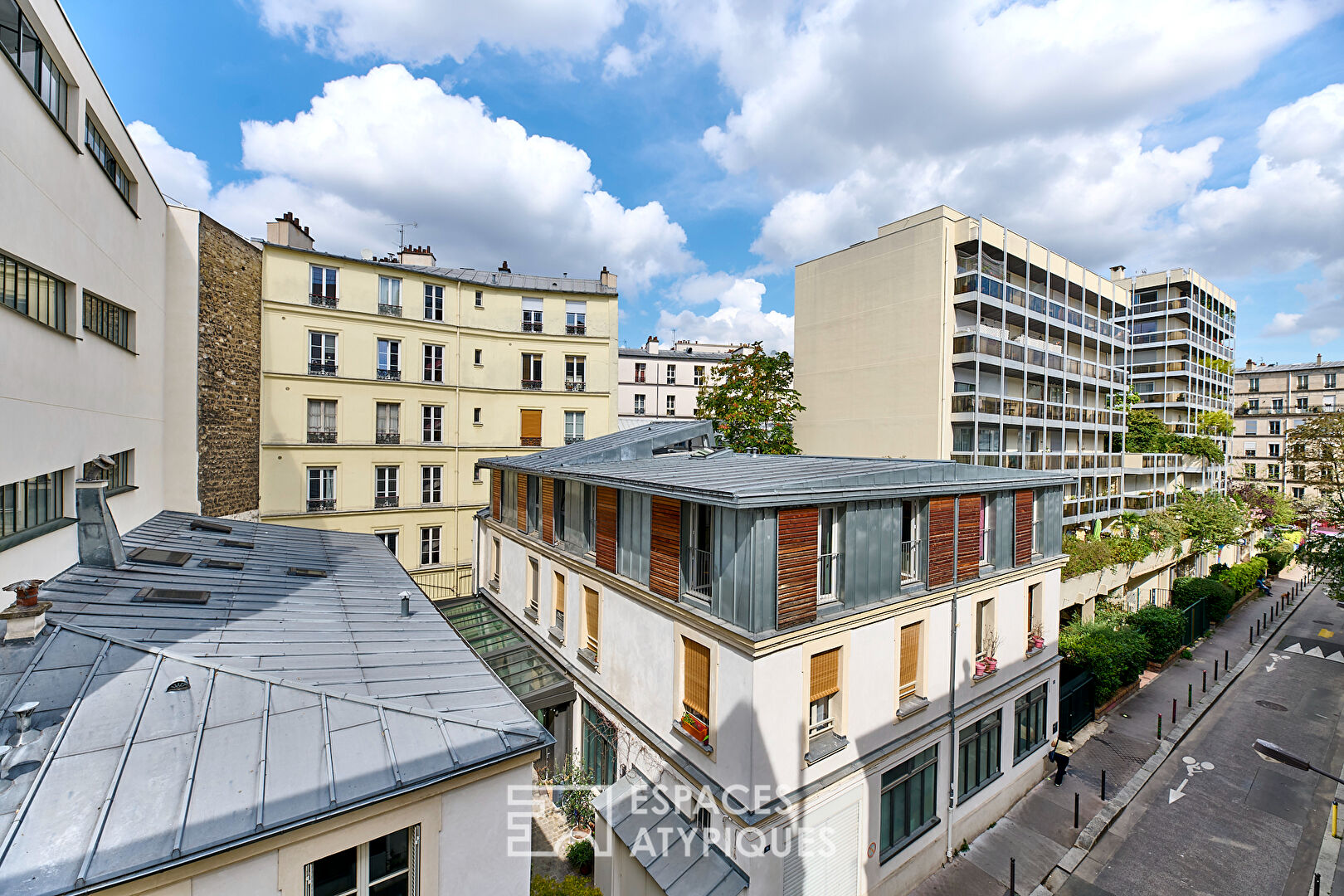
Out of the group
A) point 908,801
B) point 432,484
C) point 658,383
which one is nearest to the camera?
point 908,801

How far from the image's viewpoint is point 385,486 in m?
23.4

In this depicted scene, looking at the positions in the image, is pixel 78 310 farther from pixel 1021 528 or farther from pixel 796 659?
pixel 1021 528

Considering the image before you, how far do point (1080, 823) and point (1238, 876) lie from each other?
2.66 meters

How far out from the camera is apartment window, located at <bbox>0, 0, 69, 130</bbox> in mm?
6719

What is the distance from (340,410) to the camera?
886 inches

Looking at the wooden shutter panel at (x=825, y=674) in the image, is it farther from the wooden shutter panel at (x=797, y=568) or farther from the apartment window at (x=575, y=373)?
the apartment window at (x=575, y=373)

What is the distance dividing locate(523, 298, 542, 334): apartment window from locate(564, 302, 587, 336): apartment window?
1.28m

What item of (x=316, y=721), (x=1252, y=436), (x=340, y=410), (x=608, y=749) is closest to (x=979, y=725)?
(x=608, y=749)

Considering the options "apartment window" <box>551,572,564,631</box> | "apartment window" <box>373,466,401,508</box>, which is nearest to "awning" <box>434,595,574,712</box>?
"apartment window" <box>551,572,564,631</box>

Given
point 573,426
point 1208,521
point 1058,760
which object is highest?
point 573,426

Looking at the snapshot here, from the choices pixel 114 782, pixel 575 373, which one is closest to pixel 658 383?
pixel 575 373

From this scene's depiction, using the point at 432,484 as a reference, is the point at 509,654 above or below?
below

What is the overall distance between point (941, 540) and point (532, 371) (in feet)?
66.3

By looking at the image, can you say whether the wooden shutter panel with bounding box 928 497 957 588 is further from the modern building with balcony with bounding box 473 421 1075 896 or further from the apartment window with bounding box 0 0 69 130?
the apartment window with bounding box 0 0 69 130
